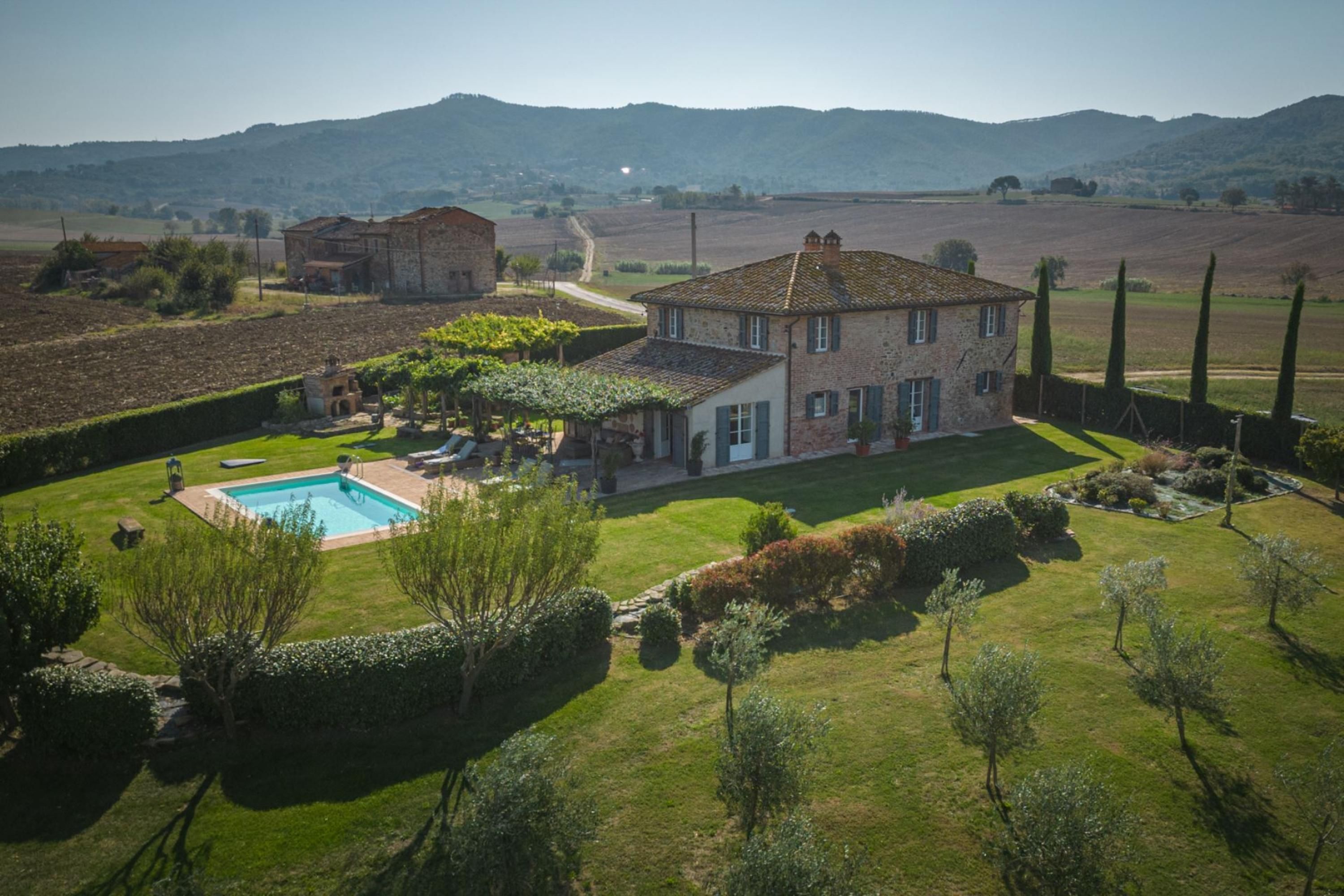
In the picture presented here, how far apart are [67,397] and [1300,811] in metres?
39.5

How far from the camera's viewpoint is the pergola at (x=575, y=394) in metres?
26.6

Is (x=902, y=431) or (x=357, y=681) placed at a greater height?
(x=357, y=681)

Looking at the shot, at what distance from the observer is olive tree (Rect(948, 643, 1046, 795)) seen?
39.2 ft

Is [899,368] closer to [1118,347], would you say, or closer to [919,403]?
[919,403]

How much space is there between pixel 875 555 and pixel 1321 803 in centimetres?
919

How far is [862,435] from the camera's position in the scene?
98.2 feet

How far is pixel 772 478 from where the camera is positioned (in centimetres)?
2741

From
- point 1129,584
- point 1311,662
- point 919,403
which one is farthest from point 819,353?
point 1311,662

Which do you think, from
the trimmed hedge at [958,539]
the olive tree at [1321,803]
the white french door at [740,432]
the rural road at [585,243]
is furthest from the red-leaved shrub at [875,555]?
Answer: the rural road at [585,243]

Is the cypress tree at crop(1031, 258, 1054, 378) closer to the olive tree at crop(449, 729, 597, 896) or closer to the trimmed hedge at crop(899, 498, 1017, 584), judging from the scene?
the trimmed hedge at crop(899, 498, 1017, 584)

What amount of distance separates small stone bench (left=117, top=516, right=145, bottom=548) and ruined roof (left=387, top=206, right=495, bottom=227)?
46799 millimetres

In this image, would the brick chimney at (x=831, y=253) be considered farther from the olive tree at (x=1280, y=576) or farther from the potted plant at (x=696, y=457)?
the olive tree at (x=1280, y=576)

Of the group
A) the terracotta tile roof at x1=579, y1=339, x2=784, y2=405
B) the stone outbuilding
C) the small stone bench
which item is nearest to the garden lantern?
the small stone bench

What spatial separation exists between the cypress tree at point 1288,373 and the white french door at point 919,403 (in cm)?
1052
